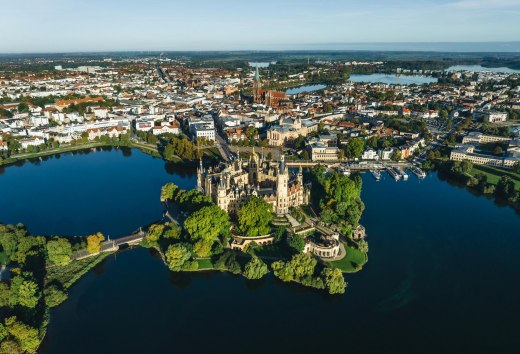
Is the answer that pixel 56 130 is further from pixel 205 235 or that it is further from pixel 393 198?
pixel 393 198

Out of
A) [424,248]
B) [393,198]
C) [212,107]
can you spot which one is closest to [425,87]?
[212,107]

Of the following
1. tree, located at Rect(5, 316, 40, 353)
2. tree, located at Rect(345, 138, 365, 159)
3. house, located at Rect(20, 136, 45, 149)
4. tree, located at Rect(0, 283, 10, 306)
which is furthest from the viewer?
house, located at Rect(20, 136, 45, 149)

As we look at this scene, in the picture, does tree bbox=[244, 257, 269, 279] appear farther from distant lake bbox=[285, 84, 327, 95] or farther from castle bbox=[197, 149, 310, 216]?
distant lake bbox=[285, 84, 327, 95]

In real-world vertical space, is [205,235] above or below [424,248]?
above

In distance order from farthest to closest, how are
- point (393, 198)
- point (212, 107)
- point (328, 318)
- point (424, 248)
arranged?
point (212, 107), point (393, 198), point (424, 248), point (328, 318)

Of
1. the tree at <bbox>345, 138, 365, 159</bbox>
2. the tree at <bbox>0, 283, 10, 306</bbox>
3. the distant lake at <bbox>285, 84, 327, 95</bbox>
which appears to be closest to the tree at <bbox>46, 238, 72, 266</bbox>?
the tree at <bbox>0, 283, 10, 306</bbox>

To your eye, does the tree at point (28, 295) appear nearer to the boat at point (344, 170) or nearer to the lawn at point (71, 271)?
the lawn at point (71, 271)

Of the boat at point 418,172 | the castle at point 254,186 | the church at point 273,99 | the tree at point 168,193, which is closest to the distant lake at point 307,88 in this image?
the church at point 273,99
